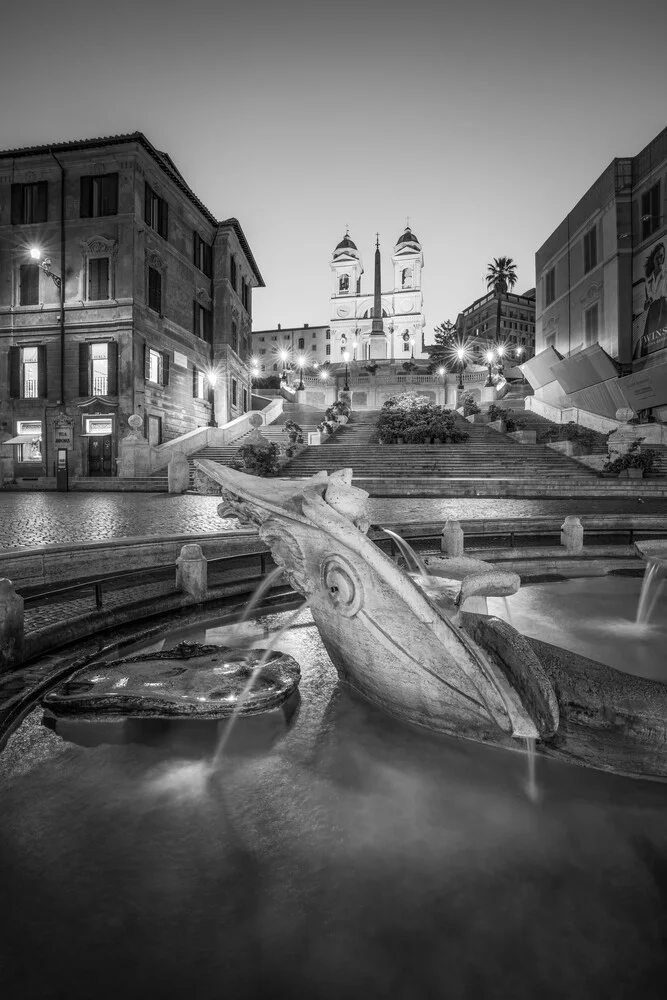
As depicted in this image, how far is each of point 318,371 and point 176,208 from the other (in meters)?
25.8

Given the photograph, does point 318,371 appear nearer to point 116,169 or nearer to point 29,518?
point 116,169

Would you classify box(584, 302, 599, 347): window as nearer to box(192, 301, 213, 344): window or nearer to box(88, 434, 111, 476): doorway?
box(192, 301, 213, 344): window

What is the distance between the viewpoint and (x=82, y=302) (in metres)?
26.0

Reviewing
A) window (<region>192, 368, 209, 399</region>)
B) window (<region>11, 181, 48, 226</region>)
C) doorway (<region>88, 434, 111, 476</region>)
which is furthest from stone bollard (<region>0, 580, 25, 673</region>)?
window (<region>11, 181, 48, 226</region>)

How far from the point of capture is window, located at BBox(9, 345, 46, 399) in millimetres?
25938

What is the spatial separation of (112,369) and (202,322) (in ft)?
31.6

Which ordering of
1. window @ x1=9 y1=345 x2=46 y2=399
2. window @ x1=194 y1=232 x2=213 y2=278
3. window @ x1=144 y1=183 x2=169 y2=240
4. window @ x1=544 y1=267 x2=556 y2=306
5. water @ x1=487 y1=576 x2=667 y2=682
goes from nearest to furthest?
water @ x1=487 y1=576 x2=667 y2=682 → window @ x1=9 y1=345 x2=46 y2=399 → window @ x1=144 y1=183 x2=169 y2=240 → window @ x1=194 y1=232 x2=213 y2=278 → window @ x1=544 y1=267 x2=556 y2=306

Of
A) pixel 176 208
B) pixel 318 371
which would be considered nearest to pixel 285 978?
pixel 176 208

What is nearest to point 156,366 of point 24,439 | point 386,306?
point 24,439

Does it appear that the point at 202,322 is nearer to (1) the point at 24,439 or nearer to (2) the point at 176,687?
(1) the point at 24,439

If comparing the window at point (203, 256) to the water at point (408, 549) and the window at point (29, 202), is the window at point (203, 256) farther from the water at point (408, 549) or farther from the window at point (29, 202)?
the water at point (408, 549)

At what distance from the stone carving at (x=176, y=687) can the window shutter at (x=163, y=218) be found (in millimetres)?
30990

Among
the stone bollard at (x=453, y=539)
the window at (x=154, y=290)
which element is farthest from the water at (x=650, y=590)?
the window at (x=154, y=290)

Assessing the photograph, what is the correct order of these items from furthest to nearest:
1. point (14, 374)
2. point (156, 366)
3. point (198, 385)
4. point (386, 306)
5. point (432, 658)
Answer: point (386, 306) < point (198, 385) < point (156, 366) < point (14, 374) < point (432, 658)
